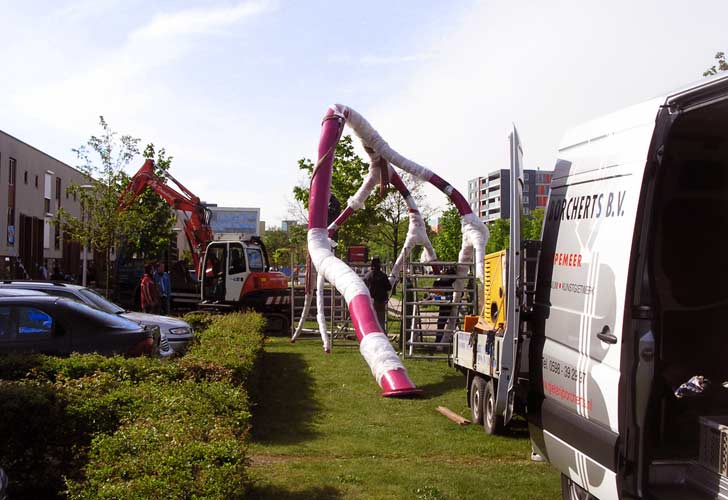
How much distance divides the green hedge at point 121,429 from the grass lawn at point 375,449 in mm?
885

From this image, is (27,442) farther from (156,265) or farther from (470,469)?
(156,265)

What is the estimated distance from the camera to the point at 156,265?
27.0 m

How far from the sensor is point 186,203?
95.0 ft

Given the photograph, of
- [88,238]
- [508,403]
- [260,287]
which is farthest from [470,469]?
A: [88,238]

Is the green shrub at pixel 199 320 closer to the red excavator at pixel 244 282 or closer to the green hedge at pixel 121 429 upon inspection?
the red excavator at pixel 244 282

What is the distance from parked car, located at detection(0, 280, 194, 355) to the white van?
9998 millimetres

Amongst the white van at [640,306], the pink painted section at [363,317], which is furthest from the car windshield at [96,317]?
the pink painted section at [363,317]

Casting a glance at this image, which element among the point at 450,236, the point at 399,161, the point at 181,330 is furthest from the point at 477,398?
the point at 450,236

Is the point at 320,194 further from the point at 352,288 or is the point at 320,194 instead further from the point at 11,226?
the point at 11,226

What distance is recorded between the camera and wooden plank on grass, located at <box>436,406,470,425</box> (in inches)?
435

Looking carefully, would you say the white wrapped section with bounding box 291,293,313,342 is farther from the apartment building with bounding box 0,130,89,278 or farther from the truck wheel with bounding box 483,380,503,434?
the apartment building with bounding box 0,130,89,278

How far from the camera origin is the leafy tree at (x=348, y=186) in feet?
94.1

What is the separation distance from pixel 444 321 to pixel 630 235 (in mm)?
13920

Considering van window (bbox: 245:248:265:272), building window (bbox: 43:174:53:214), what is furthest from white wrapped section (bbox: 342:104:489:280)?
building window (bbox: 43:174:53:214)
